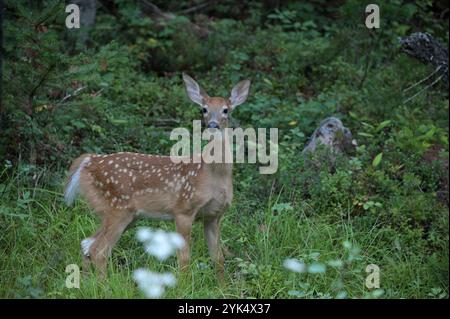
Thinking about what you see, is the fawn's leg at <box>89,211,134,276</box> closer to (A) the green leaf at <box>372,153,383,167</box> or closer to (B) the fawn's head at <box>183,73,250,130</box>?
(B) the fawn's head at <box>183,73,250,130</box>

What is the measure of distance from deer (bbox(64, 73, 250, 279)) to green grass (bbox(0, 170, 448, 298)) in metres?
0.22

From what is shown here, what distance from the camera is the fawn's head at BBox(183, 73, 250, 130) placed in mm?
6141

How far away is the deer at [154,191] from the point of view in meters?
5.95

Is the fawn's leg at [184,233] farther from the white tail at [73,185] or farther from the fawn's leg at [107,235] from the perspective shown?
the white tail at [73,185]

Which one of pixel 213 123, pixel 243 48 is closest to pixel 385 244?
pixel 213 123

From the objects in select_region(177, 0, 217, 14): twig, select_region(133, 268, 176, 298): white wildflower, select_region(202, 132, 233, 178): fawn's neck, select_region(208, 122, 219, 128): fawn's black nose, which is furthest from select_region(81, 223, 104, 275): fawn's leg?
select_region(177, 0, 217, 14): twig

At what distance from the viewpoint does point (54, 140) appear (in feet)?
23.3

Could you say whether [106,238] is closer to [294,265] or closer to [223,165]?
[223,165]

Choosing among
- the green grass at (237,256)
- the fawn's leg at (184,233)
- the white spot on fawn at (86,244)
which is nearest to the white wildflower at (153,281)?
the green grass at (237,256)

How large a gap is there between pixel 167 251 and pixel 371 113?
354 centimetres

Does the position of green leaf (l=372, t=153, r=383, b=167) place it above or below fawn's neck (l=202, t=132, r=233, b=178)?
below

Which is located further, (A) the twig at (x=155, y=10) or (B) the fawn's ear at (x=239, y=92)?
(A) the twig at (x=155, y=10)

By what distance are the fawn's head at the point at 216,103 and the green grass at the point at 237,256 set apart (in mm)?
865

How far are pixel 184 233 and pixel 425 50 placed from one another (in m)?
3.15
